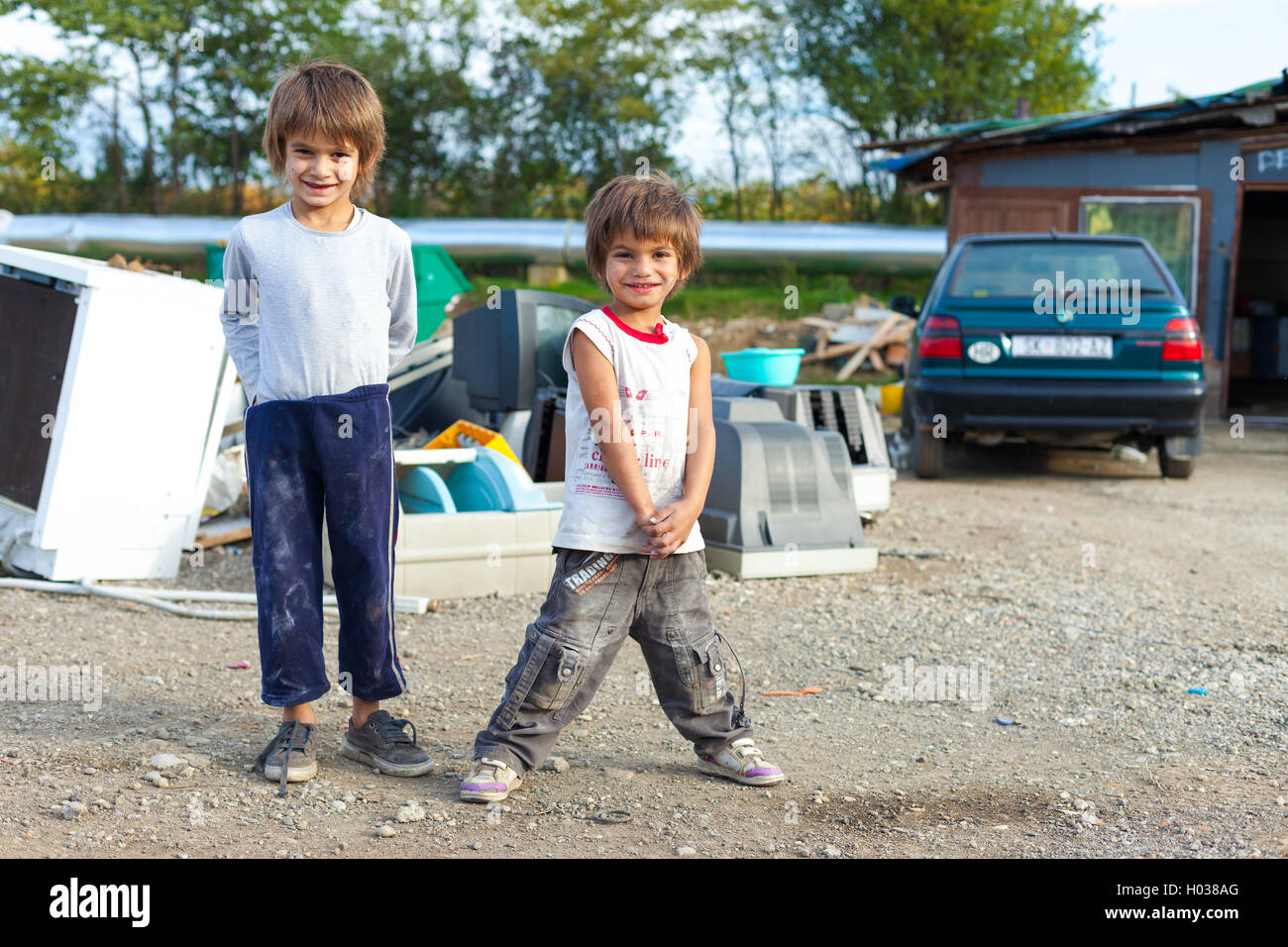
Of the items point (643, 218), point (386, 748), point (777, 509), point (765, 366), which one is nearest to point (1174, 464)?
point (765, 366)

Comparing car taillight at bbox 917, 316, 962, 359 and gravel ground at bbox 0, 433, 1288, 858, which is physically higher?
car taillight at bbox 917, 316, 962, 359

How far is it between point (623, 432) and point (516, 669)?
2.10 feet

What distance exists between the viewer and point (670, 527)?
9.42 ft

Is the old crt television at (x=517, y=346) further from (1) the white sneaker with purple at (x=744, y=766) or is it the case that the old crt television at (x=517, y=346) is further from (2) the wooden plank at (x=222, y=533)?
→ (1) the white sneaker with purple at (x=744, y=766)

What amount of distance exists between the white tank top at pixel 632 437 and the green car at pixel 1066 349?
5.80m

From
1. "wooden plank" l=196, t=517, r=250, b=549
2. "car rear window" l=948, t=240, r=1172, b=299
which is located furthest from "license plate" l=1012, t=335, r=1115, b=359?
"wooden plank" l=196, t=517, r=250, b=549

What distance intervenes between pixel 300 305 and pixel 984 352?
6295 mm

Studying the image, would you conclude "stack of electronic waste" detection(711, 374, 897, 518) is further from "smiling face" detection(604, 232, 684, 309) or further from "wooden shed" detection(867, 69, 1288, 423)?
"wooden shed" detection(867, 69, 1288, 423)

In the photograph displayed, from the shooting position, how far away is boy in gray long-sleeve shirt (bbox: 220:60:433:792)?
2.90m

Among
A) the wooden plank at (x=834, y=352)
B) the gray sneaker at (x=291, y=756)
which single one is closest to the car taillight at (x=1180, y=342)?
the gray sneaker at (x=291, y=756)

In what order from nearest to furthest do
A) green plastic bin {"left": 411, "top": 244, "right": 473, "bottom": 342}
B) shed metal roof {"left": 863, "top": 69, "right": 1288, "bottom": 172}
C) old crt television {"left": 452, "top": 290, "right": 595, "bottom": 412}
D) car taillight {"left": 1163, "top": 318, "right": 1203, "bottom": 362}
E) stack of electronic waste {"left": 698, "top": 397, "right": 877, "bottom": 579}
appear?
1. stack of electronic waste {"left": 698, "top": 397, "right": 877, "bottom": 579}
2. old crt television {"left": 452, "top": 290, "right": 595, "bottom": 412}
3. car taillight {"left": 1163, "top": 318, "right": 1203, "bottom": 362}
4. green plastic bin {"left": 411, "top": 244, "right": 473, "bottom": 342}
5. shed metal roof {"left": 863, "top": 69, "right": 1288, "bottom": 172}

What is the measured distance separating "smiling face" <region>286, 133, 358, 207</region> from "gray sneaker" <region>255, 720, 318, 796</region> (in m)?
1.31

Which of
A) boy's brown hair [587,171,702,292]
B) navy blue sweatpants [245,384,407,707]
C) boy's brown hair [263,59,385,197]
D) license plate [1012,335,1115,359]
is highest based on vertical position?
boy's brown hair [263,59,385,197]

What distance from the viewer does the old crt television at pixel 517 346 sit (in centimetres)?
665
